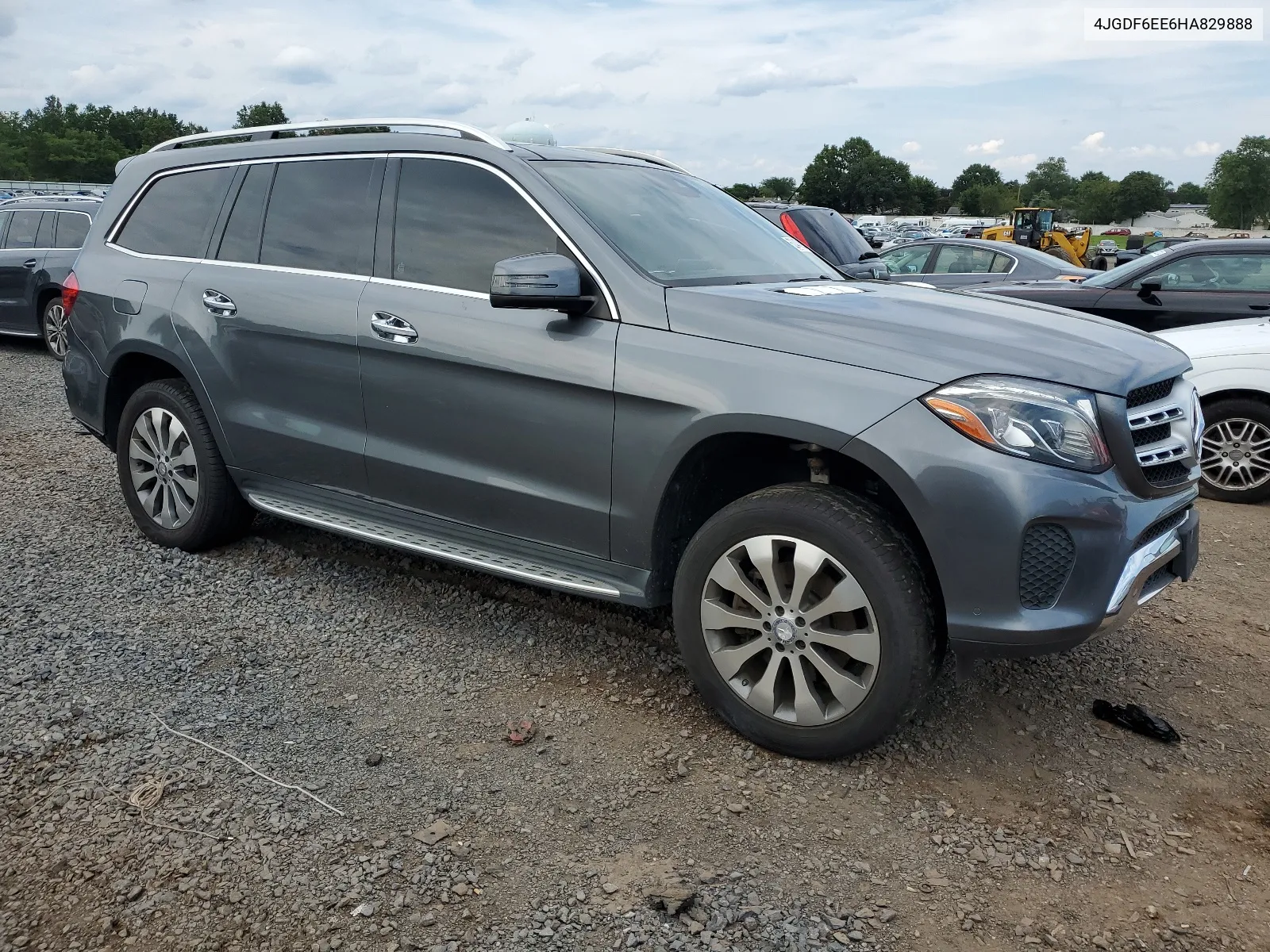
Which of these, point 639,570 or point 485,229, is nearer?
point 639,570

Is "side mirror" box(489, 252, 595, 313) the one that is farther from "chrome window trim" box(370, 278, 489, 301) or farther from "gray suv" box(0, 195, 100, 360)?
"gray suv" box(0, 195, 100, 360)

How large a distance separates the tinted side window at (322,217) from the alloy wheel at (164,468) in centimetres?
94

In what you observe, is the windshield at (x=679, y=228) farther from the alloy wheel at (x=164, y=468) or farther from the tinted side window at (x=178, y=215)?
the alloy wheel at (x=164, y=468)

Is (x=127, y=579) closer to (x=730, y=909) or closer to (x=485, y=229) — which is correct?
(x=485, y=229)

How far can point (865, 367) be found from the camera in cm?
297

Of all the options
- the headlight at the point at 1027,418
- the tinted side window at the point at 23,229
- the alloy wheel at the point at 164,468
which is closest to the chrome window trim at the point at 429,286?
the alloy wheel at the point at 164,468

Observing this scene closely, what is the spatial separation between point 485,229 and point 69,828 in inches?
90.6

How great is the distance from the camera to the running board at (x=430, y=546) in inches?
140

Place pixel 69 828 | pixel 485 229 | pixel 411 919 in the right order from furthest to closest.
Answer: pixel 485 229, pixel 69 828, pixel 411 919

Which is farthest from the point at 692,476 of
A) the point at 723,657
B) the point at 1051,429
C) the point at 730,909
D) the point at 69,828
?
the point at 69,828

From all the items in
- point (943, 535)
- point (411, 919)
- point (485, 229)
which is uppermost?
point (485, 229)

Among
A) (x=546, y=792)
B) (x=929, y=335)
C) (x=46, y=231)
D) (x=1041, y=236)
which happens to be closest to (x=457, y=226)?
(x=929, y=335)

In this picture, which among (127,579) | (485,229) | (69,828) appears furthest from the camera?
(127,579)

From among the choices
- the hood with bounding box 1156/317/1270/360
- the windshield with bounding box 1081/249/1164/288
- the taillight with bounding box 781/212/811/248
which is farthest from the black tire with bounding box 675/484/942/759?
the taillight with bounding box 781/212/811/248
